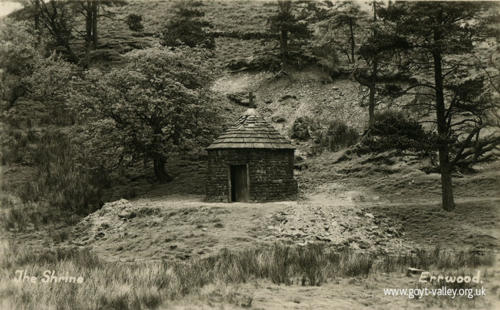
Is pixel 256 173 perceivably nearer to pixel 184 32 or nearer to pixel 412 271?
pixel 412 271

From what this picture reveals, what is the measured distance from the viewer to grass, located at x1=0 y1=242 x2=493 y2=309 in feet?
30.7

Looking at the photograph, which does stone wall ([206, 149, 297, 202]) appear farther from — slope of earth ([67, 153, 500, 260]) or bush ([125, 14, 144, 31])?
bush ([125, 14, 144, 31])

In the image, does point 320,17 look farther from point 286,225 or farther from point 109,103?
point 286,225

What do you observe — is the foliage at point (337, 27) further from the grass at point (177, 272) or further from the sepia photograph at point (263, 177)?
the grass at point (177, 272)

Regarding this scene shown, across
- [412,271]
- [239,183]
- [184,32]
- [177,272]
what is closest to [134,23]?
[184,32]

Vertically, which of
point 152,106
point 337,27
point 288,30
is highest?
point 288,30

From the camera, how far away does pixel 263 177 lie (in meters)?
21.8

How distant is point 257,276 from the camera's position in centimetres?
1180

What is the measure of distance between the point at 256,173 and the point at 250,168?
1.11 feet

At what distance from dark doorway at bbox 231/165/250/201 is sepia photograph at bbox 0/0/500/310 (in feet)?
0.23

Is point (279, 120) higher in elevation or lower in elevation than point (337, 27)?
lower

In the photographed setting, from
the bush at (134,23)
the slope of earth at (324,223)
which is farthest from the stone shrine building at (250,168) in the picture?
the bush at (134,23)

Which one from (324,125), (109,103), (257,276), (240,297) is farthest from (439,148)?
(109,103)

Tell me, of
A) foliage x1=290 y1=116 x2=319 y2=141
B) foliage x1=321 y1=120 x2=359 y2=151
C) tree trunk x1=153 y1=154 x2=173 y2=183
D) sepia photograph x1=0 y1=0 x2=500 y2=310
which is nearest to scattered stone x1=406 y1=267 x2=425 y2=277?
sepia photograph x1=0 y1=0 x2=500 y2=310
